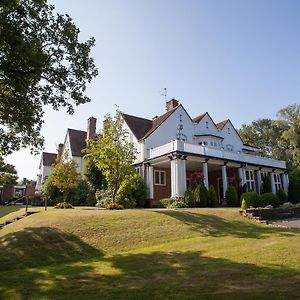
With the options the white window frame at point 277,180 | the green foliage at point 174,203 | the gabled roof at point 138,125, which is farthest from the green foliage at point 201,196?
the white window frame at point 277,180

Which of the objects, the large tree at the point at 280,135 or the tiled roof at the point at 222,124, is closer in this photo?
the tiled roof at the point at 222,124

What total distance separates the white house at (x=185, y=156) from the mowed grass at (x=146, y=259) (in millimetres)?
9729

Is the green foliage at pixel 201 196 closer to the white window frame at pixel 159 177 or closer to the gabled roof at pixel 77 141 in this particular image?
the white window frame at pixel 159 177

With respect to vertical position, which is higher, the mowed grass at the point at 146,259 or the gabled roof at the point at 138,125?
the gabled roof at the point at 138,125

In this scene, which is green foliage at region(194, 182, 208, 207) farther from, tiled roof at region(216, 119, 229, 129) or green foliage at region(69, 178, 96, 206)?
tiled roof at region(216, 119, 229, 129)

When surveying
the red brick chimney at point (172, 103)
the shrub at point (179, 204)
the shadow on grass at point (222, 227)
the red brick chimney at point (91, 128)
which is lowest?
the shadow on grass at point (222, 227)

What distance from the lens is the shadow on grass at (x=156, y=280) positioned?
5.92m

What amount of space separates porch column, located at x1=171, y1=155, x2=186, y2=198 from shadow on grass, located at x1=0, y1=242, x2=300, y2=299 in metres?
15.4

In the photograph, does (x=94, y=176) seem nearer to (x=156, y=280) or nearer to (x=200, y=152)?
(x=200, y=152)

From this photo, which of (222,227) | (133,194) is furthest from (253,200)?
(133,194)

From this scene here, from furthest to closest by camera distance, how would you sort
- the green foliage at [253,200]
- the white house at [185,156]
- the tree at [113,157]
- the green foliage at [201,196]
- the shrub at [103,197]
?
1. the shrub at [103,197]
2. the white house at [185,156]
3. the green foliage at [201,196]
4. the green foliage at [253,200]
5. the tree at [113,157]

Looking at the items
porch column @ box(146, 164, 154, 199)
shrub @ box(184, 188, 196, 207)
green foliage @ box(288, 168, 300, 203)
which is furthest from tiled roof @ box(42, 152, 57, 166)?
green foliage @ box(288, 168, 300, 203)

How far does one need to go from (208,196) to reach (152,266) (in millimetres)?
16633

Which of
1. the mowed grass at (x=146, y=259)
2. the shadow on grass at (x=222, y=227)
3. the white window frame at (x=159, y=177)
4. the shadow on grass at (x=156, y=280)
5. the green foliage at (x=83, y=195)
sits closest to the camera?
the shadow on grass at (x=156, y=280)
